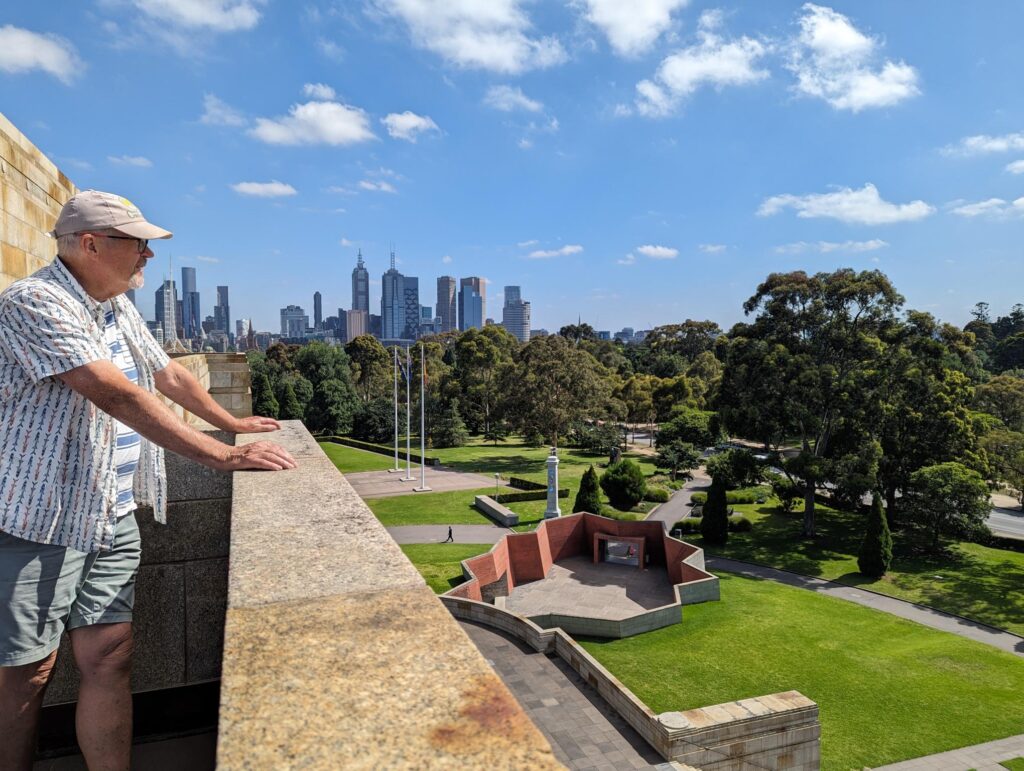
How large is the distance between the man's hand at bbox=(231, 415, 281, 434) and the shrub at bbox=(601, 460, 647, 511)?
26708 mm

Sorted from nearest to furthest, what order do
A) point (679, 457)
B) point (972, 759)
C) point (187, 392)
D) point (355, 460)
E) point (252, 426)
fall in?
1. point (187, 392)
2. point (252, 426)
3. point (972, 759)
4. point (679, 457)
5. point (355, 460)

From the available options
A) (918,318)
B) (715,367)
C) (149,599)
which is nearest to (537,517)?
(918,318)

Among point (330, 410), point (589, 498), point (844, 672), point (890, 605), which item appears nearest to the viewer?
point (844, 672)

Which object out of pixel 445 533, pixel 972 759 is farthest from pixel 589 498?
pixel 972 759

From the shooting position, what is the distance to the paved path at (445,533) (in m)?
23.6

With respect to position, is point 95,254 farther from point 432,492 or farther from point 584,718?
point 432,492

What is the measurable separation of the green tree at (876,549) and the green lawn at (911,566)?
0.34 metres

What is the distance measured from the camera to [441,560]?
68.3 ft

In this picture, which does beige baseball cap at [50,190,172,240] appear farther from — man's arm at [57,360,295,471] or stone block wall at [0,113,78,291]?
stone block wall at [0,113,78,291]

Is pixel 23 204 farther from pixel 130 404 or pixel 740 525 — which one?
pixel 740 525

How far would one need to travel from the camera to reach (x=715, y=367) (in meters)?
58.4

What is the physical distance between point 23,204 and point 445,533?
2127 centimetres

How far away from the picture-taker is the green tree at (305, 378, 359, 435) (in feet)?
161

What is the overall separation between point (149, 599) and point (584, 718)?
9.72 meters
